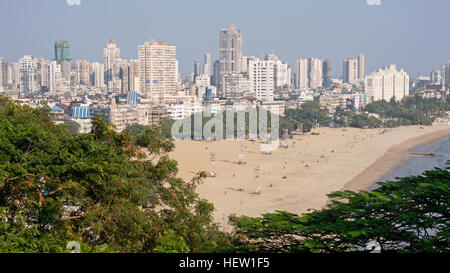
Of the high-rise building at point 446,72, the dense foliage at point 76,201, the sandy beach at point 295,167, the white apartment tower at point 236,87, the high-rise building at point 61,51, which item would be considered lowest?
the sandy beach at point 295,167

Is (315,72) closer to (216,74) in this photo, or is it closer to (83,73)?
(216,74)

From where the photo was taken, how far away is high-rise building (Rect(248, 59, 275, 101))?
158 ft

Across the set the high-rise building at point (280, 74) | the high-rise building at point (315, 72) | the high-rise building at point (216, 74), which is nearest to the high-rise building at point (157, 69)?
the high-rise building at point (216, 74)

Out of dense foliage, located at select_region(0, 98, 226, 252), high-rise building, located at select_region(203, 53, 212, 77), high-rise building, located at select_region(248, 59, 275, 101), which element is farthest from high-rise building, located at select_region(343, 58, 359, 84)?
dense foliage, located at select_region(0, 98, 226, 252)

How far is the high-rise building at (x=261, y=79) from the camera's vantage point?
158ft

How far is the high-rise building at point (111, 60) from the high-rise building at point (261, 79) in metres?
20.4

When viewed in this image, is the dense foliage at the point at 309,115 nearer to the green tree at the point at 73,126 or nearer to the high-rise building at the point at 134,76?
the green tree at the point at 73,126

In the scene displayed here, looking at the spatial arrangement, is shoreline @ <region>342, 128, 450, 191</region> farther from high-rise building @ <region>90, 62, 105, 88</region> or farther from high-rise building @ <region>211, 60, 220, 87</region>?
high-rise building @ <region>90, 62, 105, 88</region>

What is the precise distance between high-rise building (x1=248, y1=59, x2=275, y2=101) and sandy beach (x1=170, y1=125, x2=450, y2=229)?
1685 centimetres

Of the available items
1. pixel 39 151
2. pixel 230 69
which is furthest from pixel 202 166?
pixel 230 69

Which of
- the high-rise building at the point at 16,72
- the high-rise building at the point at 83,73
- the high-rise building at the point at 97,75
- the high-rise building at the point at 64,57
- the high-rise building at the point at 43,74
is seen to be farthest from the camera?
the high-rise building at the point at 83,73

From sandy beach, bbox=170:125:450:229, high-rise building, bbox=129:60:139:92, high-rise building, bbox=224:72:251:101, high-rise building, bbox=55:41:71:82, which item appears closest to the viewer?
sandy beach, bbox=170:125:450:229

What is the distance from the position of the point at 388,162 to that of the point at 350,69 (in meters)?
64.7
